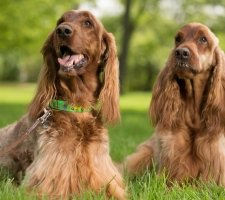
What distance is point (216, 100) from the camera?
5766 millimetres

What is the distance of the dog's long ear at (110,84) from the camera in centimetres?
490

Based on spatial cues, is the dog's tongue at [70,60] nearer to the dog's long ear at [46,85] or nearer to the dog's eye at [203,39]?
the dog's long ear at [46,85]

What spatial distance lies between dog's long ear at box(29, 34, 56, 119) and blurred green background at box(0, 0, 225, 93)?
843 cm

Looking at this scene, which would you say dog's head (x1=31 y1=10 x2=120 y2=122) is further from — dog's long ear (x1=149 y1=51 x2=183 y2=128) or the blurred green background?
the blurred green background

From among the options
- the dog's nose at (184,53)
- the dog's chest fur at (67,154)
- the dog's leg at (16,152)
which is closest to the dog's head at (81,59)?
the dog's chest fur at (67,154)

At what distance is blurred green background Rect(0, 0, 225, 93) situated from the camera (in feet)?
83.6

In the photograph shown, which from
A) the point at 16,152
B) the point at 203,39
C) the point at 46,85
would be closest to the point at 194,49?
the point at 203,39

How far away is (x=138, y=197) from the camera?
467cm

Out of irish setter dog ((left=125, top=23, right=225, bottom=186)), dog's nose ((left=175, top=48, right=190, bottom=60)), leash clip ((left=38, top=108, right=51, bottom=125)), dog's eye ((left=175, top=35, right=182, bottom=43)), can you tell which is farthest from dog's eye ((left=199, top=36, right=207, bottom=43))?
leash clip ((left=38, top=108, right=51, bottom=125))

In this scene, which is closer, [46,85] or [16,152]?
[46,85]

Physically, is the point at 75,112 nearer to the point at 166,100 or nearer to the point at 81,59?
the point at 81,59

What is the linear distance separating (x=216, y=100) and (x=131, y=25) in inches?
1150

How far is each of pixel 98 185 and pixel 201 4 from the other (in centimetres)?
2988

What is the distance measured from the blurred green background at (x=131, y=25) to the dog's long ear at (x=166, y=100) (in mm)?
7160
